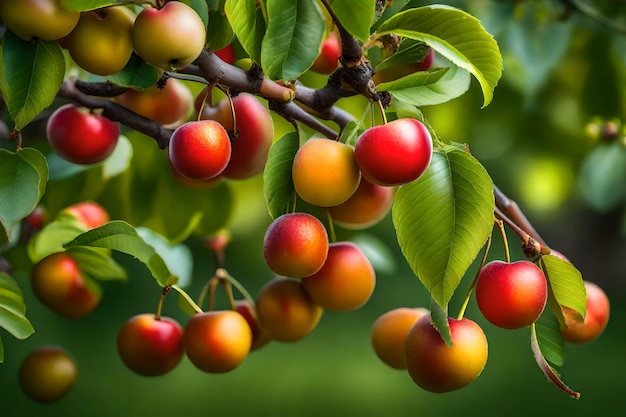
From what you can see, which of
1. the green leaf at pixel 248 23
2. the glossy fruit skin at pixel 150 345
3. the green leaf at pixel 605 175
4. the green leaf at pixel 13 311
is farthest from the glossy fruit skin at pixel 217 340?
the green leaf at pixel 605 175

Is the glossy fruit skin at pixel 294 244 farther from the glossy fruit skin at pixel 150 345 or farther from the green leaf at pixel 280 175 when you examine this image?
the glossy fruit skin at pixel 150 345

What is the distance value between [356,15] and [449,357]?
0.22 metres

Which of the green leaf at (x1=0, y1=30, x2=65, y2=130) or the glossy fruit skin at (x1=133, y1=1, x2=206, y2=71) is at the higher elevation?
the glossy fruit skin at (x1=133, y1=1, x2=206, y2=71)

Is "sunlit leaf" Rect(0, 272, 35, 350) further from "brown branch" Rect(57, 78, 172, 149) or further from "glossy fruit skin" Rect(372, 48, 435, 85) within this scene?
"glossy fruit skin" Rect(372, 48, 435, 85)

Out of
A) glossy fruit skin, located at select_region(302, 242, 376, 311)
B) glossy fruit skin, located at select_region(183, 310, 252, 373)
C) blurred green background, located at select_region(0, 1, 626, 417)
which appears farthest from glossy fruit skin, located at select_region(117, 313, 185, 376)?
blurred green background, located at select_region(0, 1, 626, 417)

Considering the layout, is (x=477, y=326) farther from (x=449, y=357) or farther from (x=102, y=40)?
(x=102, y=40)

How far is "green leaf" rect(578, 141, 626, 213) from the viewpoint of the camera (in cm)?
112

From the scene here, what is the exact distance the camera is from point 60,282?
29.3 inches

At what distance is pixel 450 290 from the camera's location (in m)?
0.46

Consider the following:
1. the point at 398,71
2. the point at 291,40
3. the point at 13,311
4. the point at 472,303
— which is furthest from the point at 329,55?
the point at 472,303

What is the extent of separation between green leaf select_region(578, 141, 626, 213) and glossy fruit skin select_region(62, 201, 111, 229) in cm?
67

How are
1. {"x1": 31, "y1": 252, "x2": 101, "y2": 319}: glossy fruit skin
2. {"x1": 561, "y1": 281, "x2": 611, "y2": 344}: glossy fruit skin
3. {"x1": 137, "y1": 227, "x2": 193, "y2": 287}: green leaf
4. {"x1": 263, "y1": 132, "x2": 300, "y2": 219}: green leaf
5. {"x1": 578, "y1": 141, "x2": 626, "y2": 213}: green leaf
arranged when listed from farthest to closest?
{"x1": 578, "y1": 141, "x2": 626, "y2": 213}: green leaf, {"x1": 137, "y1": 227, "x2": 193, "y2": 287}: green leaf, {"x1": 31, "y1": 252, "x2": 101, "y2": 319}: glossy fruit skin, {"x1": 561, "y1": 281, "x2": 611, "y2": 344}: glossy fruit skin, {"x1": 263, "y1": 132, "x2": 300, "y2": 219}: green leaf

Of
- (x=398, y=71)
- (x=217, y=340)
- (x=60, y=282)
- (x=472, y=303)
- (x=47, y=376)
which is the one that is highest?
(x=398, y=71)

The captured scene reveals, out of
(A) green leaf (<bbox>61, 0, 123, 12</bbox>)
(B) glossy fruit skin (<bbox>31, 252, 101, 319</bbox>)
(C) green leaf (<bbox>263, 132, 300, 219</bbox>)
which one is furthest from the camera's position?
(B) glossy fruit skin (<bbox>31, 252, 101, 319</bbox>)
